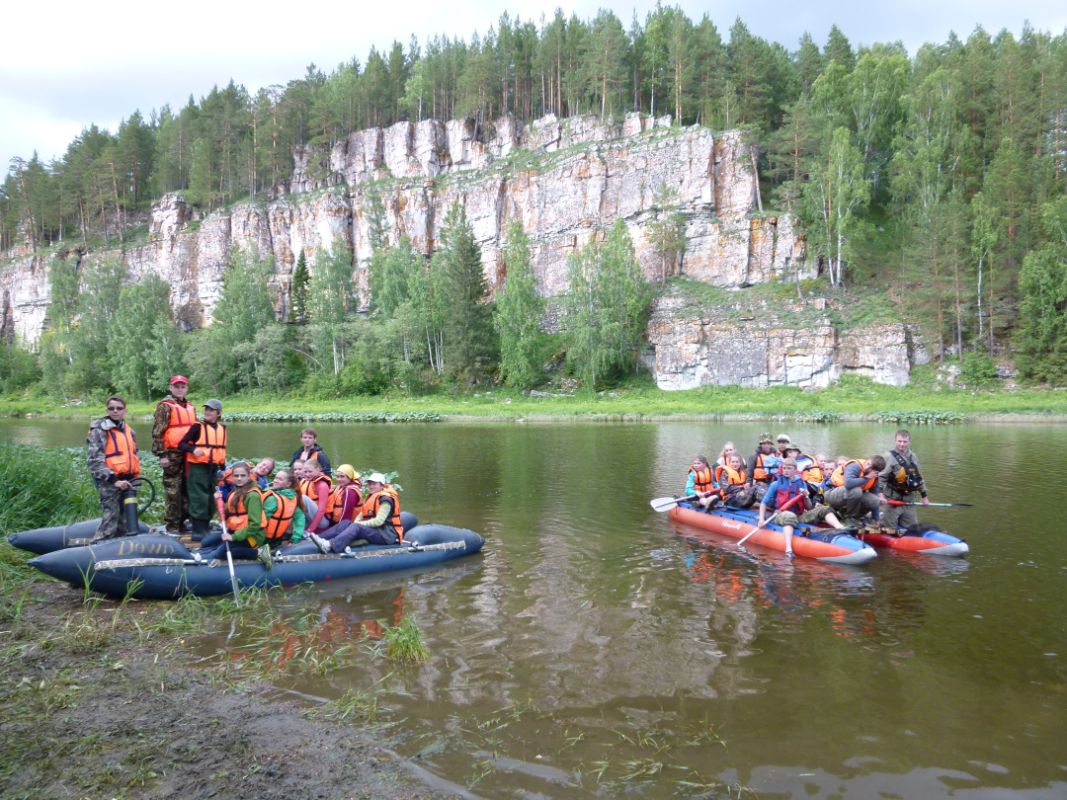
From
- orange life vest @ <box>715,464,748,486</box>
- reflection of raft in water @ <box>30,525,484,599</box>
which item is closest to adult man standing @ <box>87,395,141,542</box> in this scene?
reflection of raft in water @ <box>30,525,484,599</box>

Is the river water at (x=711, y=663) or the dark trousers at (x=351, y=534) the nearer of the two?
the river water at (x=711, y=663)

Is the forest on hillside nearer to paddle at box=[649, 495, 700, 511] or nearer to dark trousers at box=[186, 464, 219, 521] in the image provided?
paddle at box=[649, 495, 700, 511]

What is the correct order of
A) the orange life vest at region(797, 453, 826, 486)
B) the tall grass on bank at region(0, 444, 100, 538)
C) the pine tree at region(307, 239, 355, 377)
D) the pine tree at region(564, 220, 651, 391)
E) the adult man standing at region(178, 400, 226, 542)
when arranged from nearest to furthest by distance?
the adult man standing at region(178, 400, 226, 542) → the tall grass on bank at region(0, 444, 100, 538) → the orange life vest at region(797, 453, 826, 486) → the pine tree at region(564, 220, 651, 391) → the pine tree at region(307, 239, 355, 377)

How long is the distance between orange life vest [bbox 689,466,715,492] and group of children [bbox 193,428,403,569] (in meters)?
6.43

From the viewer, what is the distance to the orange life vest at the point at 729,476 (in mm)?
13648

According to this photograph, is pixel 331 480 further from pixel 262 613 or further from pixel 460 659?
pixel 460 659

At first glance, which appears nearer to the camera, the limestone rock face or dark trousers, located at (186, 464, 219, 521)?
dark trousers, located at (186, 464, 219, 521)

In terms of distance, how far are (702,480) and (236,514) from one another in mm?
8916

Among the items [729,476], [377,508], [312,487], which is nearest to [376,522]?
[377,508]

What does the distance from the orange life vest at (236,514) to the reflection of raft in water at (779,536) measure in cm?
814

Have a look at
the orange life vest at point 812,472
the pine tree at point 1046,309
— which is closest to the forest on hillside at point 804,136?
the pine tree at point 1046,309

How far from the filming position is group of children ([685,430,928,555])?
428 inches

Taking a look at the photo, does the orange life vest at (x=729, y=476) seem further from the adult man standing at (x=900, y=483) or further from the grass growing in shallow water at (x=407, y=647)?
the grass growing in shallow water at (x=407, y=647)

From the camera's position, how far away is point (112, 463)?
8195mm
